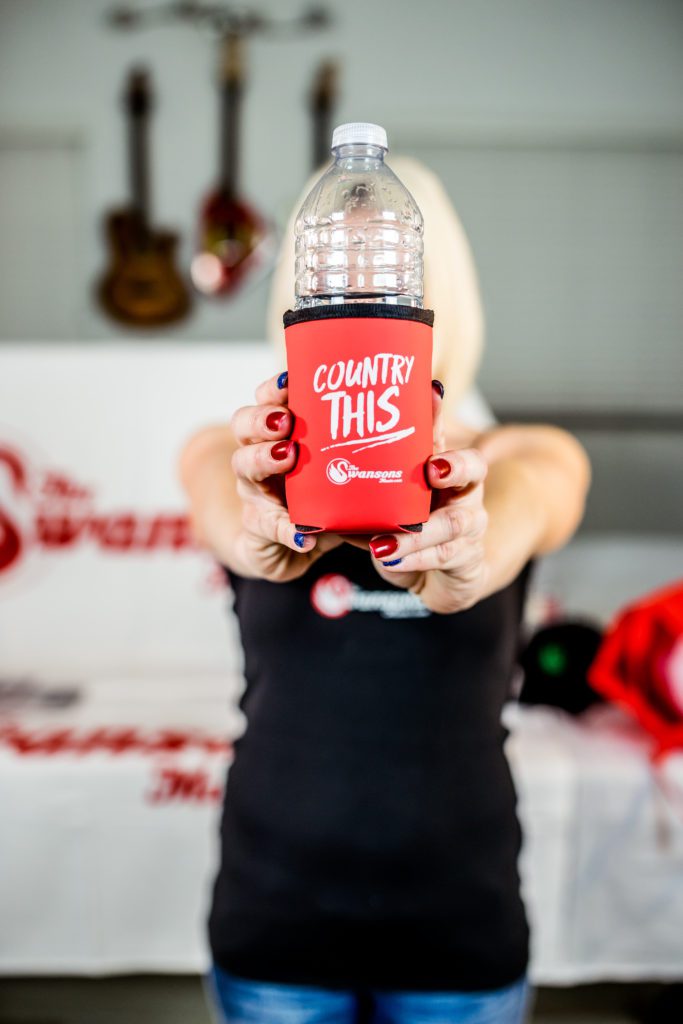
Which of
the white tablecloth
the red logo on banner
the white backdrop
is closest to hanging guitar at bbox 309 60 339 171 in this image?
the white backdrop

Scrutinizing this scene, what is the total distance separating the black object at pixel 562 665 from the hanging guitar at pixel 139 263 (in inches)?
94.0

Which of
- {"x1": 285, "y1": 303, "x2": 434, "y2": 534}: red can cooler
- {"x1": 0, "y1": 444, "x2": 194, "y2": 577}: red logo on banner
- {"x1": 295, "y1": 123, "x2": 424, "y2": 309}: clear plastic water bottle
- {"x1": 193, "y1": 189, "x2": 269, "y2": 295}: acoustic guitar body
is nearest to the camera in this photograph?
{"x1": 285, "y1": 303, "x2": 434, "y2": 534}: red can cooler

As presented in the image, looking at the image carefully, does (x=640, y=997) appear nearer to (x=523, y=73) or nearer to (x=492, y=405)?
(x=492, y=405)

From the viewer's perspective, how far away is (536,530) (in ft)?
2.58

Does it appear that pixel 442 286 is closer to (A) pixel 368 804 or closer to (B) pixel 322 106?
(A) pixel 368 804

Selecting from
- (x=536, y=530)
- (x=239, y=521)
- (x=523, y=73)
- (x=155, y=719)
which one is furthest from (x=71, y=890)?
(x=523, y=73)

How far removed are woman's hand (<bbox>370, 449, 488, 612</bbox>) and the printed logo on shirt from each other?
0.12 meters

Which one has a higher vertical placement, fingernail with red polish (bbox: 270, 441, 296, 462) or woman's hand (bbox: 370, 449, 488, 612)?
fingernail with red polish (bbox: 270, 441, 296, 462)

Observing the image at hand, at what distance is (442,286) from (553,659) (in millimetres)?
1071

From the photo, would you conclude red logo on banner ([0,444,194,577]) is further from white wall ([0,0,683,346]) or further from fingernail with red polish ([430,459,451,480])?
white wall ([0,0,683,346])

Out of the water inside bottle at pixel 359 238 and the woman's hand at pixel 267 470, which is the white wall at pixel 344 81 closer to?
the water inside bottle at pixel 359 238

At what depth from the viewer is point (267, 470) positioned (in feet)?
1.84

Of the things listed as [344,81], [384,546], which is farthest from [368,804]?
[344,81]

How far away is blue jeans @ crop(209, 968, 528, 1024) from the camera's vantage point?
2.52 feet
